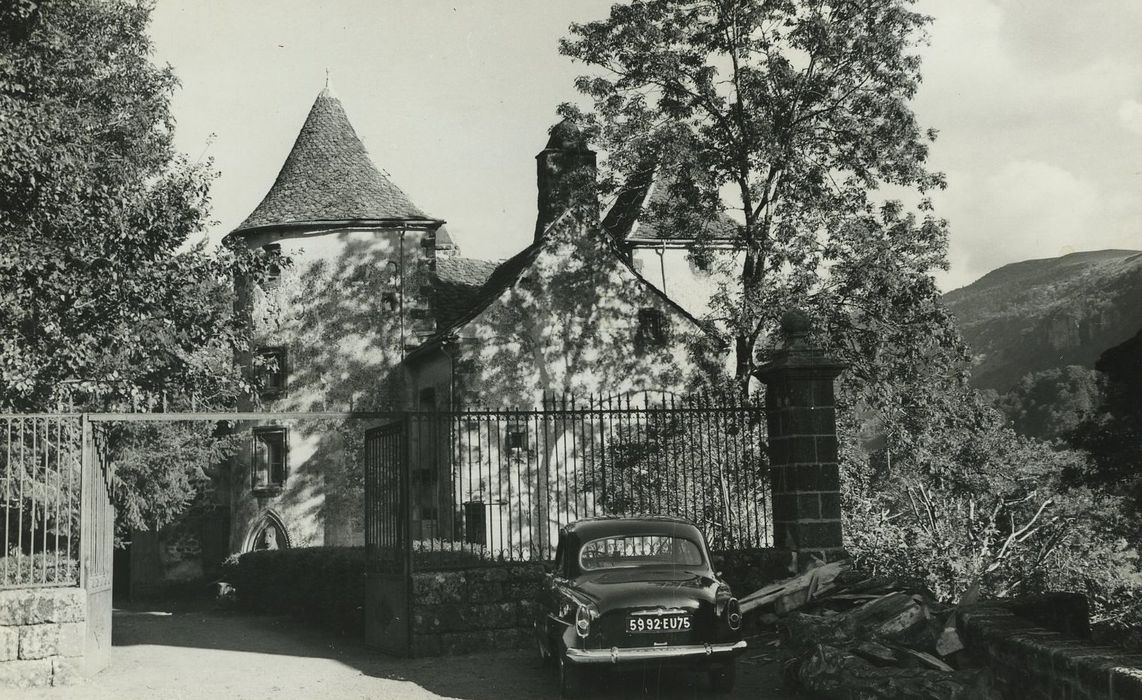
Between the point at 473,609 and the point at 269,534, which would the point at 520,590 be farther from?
the point at 269,534

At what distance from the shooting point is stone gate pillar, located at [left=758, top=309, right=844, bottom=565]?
39.8 ft

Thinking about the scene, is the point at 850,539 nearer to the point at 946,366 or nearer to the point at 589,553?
the point at 946,366

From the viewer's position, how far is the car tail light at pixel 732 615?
9.29 meters

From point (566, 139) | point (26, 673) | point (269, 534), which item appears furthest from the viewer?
point (269, 534)

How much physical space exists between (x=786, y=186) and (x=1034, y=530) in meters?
10.3

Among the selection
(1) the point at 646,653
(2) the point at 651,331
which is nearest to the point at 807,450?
(1) the point at 646,653

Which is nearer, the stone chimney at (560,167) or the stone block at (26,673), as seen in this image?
the stone block at (26,673)

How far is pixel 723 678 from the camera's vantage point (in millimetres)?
9531

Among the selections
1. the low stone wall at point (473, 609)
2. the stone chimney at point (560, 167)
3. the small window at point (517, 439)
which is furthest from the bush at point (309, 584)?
the stone chimney at point (560, 167)

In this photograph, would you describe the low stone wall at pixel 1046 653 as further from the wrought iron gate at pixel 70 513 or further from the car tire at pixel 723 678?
the wrought iron gate at pixel 70 513

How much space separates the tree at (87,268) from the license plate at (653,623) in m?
7.23

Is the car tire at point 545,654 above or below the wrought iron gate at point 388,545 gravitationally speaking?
below

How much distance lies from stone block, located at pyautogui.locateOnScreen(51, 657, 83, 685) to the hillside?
33.2 m

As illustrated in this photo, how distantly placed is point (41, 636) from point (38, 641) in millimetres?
53
